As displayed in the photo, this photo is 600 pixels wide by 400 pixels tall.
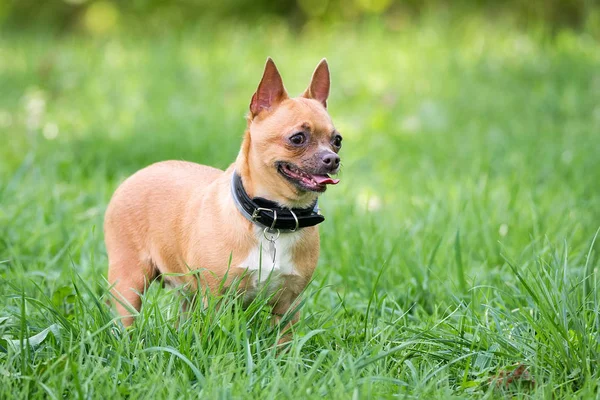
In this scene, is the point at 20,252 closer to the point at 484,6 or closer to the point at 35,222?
the point at 35,222

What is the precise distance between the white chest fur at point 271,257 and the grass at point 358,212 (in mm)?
154

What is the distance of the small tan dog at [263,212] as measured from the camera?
291cm

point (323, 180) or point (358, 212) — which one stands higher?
point (323, 180)

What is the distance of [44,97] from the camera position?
25.1 feet

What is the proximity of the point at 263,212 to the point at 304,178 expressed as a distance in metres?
0.21

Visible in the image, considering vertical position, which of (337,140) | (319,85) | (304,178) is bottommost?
(304,178)

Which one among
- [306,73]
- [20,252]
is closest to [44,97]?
[306,73]

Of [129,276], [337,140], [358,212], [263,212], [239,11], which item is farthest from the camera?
[239,11]

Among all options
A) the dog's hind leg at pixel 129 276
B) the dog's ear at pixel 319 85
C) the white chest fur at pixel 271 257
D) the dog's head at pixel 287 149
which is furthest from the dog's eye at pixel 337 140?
the dog's hind leg at pixel 129 276


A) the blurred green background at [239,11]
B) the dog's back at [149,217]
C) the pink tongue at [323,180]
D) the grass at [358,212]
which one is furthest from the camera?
the blurred green background at [239,11]

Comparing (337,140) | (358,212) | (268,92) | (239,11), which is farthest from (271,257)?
(239,11)

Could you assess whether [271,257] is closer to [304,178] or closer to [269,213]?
[269,213]

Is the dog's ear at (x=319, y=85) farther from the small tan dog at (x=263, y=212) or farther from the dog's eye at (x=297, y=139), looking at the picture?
the dog's eye at (x=297, y=139)

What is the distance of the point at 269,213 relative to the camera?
290 centimetres
